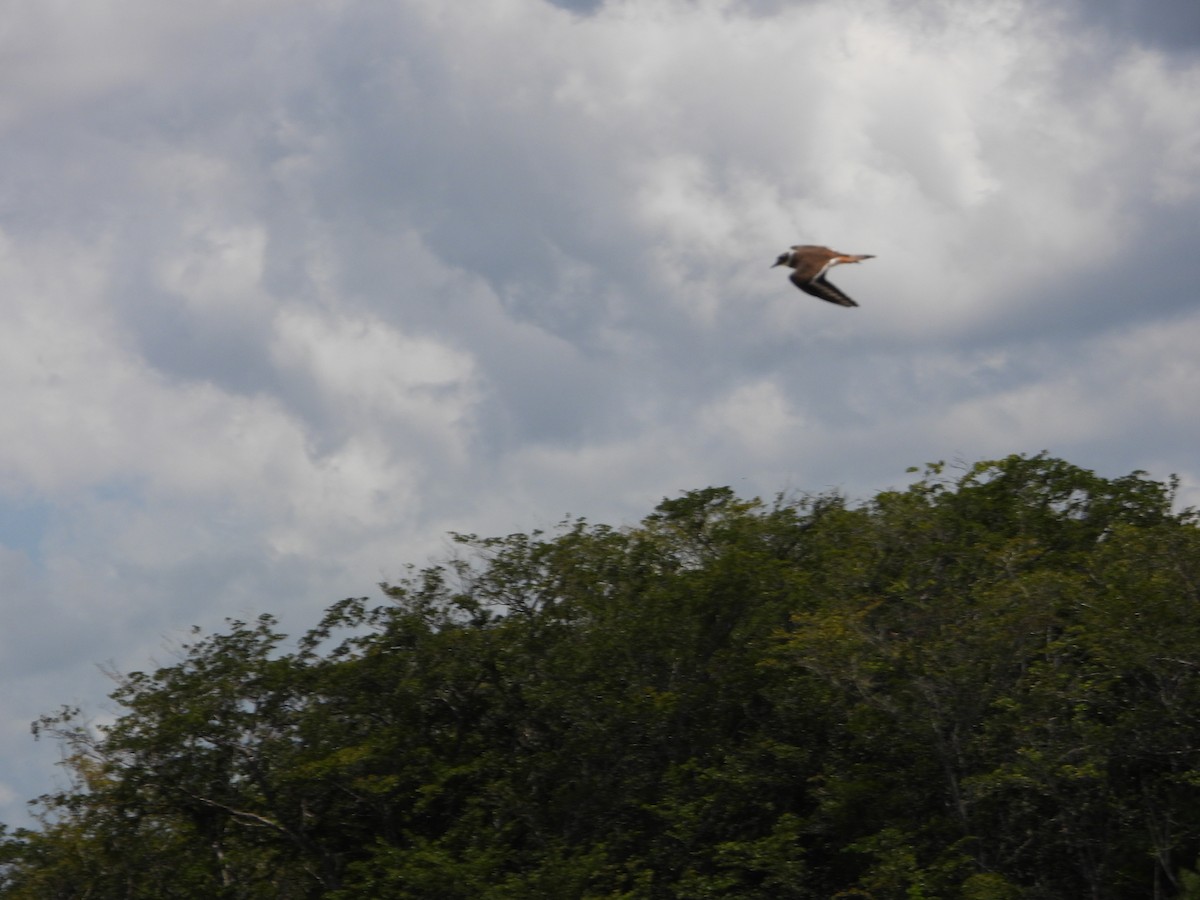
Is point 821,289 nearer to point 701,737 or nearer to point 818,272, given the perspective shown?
point 818,272

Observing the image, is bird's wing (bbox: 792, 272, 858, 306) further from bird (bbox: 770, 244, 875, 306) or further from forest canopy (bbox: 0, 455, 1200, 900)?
forest canopy (bbox: 0, 455, 1200, 900)

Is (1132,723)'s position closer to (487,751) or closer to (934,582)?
(934,582)

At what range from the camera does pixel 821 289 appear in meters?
13.3

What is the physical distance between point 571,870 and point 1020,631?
742 centimetres

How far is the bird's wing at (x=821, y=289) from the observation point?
1320 centimetres

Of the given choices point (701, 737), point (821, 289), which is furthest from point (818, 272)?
point (701, 737)

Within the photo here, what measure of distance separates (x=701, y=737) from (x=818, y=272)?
13.0 meters

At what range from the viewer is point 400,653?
84.0 ft

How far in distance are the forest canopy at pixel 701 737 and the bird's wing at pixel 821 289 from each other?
9.55 meters

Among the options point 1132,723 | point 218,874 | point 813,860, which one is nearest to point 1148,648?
point 1132,723

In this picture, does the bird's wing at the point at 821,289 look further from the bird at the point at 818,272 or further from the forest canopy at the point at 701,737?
the forest canopy at the point at 701,737

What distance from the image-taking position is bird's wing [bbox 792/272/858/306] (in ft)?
43.3

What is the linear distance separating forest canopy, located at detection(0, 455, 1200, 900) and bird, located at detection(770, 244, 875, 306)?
376 inches

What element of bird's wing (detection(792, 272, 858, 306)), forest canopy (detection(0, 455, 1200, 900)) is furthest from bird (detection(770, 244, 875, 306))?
forest canopy (detection(0, 455, 1200, 900))
